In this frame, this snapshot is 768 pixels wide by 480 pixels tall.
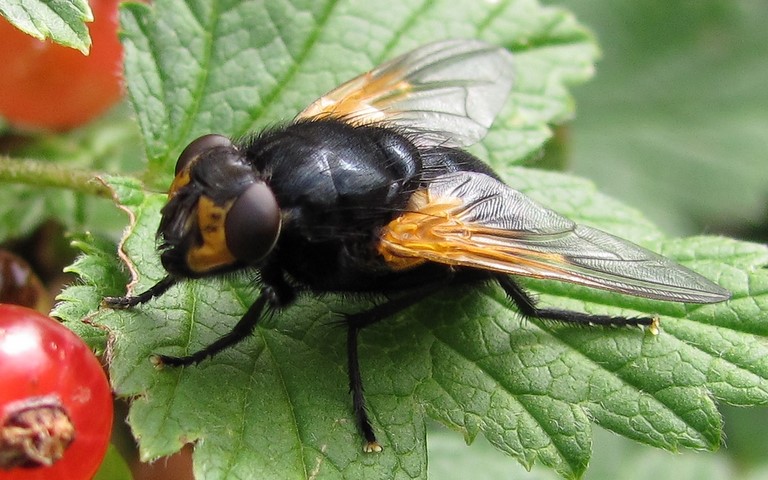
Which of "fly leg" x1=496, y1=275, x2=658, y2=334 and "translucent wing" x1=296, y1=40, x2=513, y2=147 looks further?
"translucent wing" x1=296, y1=40, x2=513, y2=147

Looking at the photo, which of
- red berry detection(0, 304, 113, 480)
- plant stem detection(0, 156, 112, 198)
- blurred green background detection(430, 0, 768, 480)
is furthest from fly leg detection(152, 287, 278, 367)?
blurred green background detection(430, 0, 768, 480)

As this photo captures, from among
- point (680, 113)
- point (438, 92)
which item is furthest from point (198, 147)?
point (680, 113)

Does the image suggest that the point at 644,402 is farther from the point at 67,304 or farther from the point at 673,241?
the point at 67,304

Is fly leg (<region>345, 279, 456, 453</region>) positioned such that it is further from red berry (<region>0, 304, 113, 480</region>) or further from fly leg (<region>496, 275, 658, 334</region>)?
red berry (<region>0, 304, 113, 480</region>)

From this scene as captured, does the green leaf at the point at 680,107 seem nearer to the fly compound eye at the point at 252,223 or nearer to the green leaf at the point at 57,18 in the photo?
the fly compound eye at the point at 252,223

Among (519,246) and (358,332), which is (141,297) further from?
(519,246)

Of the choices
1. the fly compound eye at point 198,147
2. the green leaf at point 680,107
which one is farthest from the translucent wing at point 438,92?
the green leaf at point 680,107

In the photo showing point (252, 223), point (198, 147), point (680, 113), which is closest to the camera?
point (252, 223)
